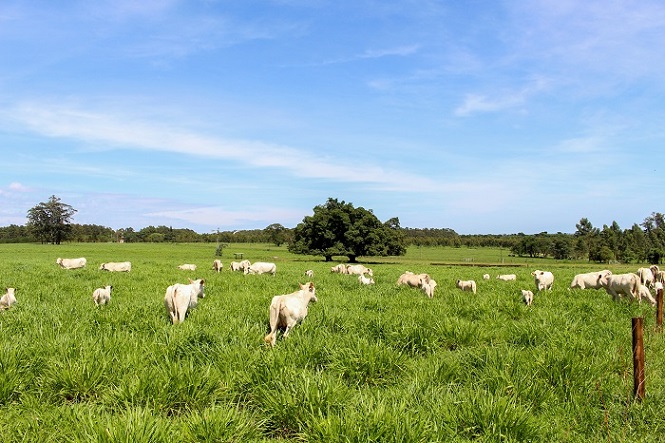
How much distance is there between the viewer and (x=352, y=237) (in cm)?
6488

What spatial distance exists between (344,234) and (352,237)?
1.46 m

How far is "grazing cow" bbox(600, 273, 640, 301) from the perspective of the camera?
1403 centimetres

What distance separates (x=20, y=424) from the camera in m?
4.22

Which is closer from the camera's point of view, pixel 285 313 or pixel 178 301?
pixel 285 313

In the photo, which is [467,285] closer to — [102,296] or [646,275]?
[646,275]

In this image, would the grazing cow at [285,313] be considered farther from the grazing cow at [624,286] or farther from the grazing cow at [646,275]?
the grazing cow at [646,275]

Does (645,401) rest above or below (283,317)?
below

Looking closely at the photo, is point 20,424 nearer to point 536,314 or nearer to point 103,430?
point 103,430

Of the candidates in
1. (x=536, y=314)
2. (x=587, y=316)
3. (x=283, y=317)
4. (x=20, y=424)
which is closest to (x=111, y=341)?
(x=20, y=424)

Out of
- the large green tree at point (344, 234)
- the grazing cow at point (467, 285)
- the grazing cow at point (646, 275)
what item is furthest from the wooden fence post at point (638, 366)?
the large green tree at point (344, 234)

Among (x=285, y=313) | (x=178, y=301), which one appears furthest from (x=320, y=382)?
(x=178, y=301)

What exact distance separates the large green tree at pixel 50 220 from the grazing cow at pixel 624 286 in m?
131

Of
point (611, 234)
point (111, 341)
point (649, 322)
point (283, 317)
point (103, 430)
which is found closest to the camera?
point (103, 430)

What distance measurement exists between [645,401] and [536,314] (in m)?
5.47
